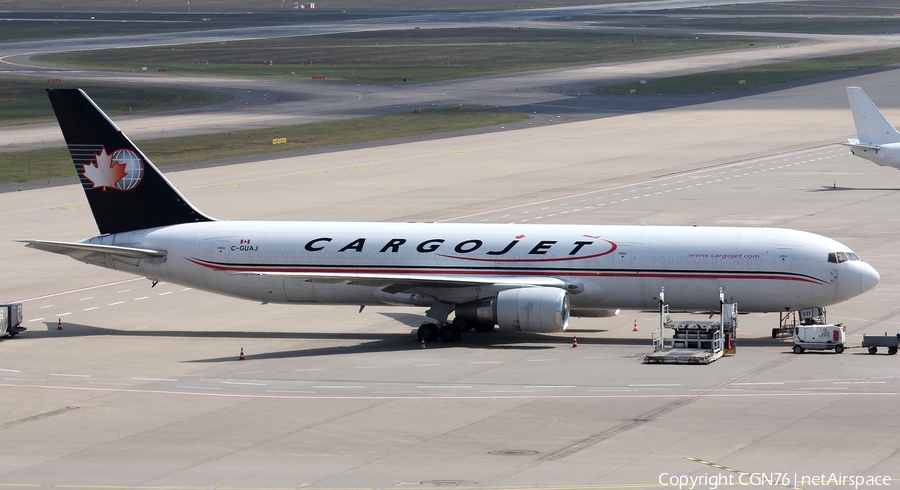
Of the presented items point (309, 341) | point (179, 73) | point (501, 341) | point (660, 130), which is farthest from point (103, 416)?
point (179, 73)

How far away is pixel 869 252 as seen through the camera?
64875 mm

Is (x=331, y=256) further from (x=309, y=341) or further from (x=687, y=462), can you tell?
(x=687, y=462)

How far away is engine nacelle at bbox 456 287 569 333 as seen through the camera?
1810 inches

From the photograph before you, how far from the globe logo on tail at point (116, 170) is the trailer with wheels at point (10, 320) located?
20.8ft

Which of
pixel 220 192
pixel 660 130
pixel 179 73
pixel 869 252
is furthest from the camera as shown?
pixel 179 73

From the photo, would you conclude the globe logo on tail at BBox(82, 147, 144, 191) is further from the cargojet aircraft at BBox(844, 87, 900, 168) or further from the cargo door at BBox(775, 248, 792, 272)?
the cargojet aircraft at BBox(844, 87, 900, 168)

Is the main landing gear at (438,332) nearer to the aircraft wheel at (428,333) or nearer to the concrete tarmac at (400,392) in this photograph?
the aircraft wheel at (428,333)

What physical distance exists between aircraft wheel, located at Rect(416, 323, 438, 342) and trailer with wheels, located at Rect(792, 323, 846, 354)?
42.1ft

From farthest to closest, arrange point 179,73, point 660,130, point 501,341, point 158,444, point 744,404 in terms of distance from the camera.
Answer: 1. point 179,73
2. point 660,130
3. point 501,341
4. point 744,404
5. point 158,444

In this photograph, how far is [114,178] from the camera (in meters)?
53.0

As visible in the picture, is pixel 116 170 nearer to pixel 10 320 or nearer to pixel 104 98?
pixel 10 320

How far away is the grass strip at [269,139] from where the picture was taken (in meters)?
102

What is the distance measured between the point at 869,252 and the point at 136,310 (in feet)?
117

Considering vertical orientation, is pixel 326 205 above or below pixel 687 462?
above
